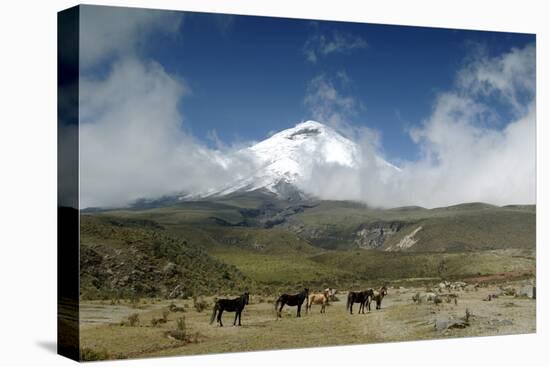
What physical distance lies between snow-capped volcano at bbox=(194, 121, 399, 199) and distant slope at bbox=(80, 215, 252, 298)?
4.54 ft

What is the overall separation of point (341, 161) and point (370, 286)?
281cm

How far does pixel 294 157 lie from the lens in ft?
75.5

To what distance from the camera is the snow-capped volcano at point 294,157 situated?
2262 cm

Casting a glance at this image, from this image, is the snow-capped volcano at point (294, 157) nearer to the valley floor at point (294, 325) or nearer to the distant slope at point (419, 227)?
the distant slope at point (419, 227)

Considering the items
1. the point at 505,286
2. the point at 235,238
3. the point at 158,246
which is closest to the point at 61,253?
the point at 158,246

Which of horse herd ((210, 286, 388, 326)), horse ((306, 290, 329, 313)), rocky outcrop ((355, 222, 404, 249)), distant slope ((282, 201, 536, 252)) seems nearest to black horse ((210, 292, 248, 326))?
horse herd ((210, 286, 388, 326))

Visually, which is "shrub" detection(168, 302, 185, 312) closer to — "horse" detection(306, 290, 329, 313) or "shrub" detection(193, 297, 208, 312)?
"shrub" detection(193, 297, 208, 312)

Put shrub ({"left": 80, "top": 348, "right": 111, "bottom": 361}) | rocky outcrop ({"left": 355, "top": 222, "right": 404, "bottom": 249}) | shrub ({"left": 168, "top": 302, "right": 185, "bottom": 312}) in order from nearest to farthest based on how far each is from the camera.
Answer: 1. shrub ({"left": 80, "top": 348, "right": 111, "bottom": 361})
2. shrub ({"left": 168, "top": 302, "right": 185, "bottom": 312})
3. rocky outcrop ({"left": 355, "top": 222, "right": 404, "bottom": 249})

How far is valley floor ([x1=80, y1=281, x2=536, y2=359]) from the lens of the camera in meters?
20.3

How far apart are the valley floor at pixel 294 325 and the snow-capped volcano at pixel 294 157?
2423mm

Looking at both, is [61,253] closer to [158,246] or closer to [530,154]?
[158,246]

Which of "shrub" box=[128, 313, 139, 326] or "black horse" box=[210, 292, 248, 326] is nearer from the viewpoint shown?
"shrub" box=[128, 313, 139, 326]

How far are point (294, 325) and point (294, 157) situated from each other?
3553mm

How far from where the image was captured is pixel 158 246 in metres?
21.4
